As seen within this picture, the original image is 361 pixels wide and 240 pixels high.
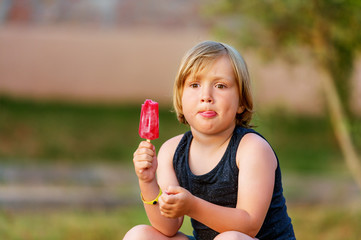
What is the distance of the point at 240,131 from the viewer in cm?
256

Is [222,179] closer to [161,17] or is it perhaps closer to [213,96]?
[213,96]

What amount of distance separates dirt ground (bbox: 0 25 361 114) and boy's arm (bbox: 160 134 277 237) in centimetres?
767

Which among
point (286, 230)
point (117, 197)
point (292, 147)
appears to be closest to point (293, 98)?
point (292, 147)

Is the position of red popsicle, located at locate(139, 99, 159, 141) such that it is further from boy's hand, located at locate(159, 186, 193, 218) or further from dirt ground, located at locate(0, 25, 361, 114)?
dirt ground, located at locate(0, 25, 361, 114)

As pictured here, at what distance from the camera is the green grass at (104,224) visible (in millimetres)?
5102

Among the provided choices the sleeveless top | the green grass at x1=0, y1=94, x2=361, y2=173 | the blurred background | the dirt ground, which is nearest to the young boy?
the sleeveless top

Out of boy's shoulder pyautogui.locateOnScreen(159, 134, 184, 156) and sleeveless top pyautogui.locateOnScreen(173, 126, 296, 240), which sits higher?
boy's shoulder pyautogui.locateOnScreen(159, 134, 184, 156)

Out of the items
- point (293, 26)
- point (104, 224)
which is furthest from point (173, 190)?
point (293, 26)

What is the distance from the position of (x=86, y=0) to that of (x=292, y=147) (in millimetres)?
3886

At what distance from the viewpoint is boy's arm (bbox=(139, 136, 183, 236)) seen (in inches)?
96.2

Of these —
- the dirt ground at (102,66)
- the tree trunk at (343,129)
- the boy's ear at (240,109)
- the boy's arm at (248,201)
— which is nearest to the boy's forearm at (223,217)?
the boy's arm at (248,201)

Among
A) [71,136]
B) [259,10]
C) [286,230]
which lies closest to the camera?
[286,230]

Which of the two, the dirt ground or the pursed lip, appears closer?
the pursed lip

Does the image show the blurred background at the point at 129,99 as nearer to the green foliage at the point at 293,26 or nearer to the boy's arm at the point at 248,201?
the green foliage at the point at 293,26
